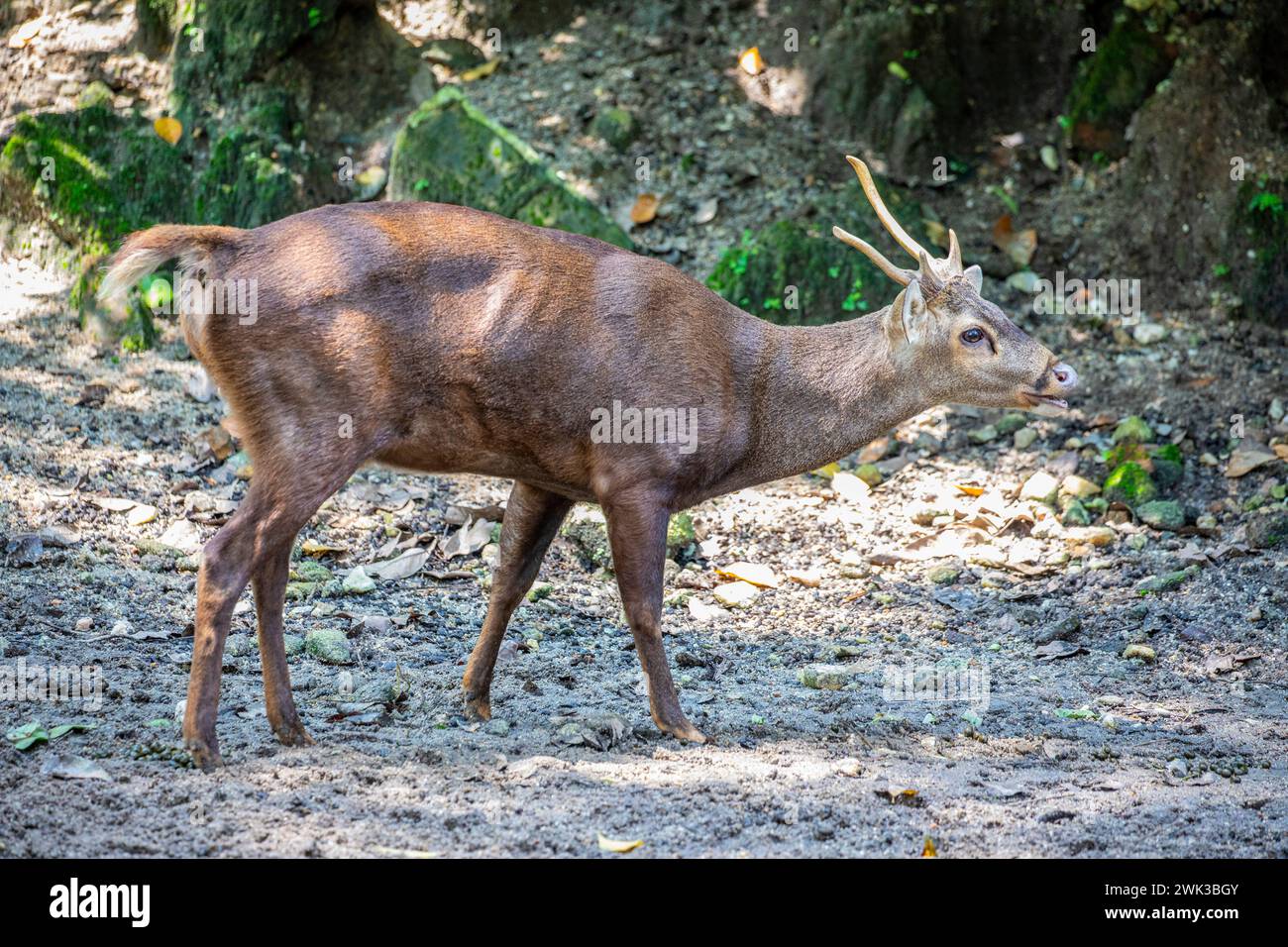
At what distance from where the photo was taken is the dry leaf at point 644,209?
1057 centimetres

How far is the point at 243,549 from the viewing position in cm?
537

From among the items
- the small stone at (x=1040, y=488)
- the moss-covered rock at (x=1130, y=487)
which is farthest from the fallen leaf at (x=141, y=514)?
the moss-covered rock at (x=1130, y=487)

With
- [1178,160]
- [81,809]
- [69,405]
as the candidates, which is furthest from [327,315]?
[1178,160]

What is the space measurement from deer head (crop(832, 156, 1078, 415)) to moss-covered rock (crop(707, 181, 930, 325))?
10.7 feet

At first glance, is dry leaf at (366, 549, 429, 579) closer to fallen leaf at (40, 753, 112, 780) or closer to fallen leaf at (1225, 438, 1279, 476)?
fallen leaf at (40, 753, 112, 780)

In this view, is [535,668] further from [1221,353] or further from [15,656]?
[1221,353]

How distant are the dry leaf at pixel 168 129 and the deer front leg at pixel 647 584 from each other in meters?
5.85

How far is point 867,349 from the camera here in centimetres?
656

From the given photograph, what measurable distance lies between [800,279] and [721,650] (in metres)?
3.38

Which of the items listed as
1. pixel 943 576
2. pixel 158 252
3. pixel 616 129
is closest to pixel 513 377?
pixel 158 252

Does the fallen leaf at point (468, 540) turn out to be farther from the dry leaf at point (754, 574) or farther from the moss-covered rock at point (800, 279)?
the moss-covered rock at point (800, 279)

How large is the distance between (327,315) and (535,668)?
212 cm

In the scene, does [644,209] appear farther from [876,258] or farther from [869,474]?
[876,258]

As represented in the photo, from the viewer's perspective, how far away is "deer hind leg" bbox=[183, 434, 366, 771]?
17.2 feet
